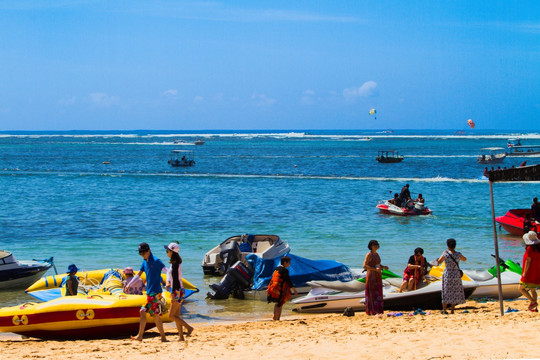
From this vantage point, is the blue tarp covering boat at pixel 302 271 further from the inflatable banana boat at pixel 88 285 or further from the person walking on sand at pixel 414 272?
the person walking on sand at pixel 414 272

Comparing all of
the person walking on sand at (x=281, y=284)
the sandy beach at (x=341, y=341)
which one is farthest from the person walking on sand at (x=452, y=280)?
the person walking on sand at (x=281, y=284)

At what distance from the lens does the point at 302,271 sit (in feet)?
49.2

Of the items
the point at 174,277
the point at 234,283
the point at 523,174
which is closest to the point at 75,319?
the point at 174,277

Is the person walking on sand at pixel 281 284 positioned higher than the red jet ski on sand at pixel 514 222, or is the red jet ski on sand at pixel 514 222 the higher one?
the person walking on sand at pixel 281 284

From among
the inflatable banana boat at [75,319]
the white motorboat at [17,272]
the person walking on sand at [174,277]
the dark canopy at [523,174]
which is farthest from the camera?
the dark canopy at [523,174]

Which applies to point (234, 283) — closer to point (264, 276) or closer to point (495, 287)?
point (264, 276)

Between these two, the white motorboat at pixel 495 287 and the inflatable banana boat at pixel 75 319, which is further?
the white motorboat at pixel 495 287

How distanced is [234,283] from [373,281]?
452 centimetres

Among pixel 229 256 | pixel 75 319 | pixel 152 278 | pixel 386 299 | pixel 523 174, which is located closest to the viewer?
pixel 152 278

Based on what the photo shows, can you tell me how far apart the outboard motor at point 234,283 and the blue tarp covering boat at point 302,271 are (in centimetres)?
25

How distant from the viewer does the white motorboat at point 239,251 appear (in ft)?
54.9

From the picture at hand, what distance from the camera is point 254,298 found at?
1486 centimetres

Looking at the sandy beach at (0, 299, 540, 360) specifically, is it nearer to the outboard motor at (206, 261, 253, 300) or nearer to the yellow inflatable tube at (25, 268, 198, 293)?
the outboard motor at (206, 261, 253, 300)

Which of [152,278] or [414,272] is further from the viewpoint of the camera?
[414,272]
